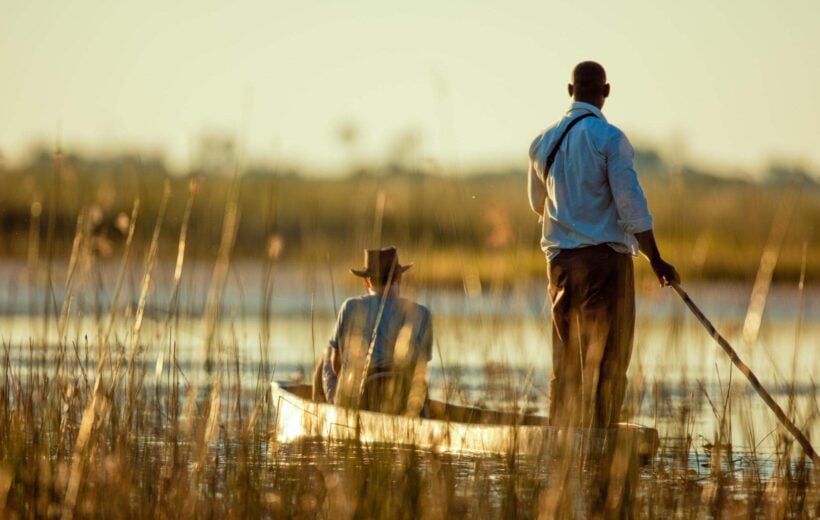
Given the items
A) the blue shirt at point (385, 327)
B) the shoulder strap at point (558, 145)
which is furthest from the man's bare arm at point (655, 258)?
the blue shirt at point (385, 327)

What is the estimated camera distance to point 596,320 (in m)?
7.26

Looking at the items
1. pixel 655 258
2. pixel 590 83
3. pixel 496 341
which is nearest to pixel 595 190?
pixel 655 258

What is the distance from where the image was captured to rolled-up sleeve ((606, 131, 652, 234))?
7102mm

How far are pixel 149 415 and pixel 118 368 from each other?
3.03ft

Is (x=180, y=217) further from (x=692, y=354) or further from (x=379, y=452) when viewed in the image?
(x=379, y=452)

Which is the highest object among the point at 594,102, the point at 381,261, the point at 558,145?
the point at 594,102

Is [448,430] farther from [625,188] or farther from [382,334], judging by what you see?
[382,334]

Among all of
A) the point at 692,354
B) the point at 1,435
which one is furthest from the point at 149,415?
the point at 692,354

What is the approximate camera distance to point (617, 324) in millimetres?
7281

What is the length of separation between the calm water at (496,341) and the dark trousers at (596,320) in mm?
125

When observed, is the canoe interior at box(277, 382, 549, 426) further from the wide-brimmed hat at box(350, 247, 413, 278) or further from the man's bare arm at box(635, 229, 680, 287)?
the man's bare arm at box(635, 229, 680, 287)

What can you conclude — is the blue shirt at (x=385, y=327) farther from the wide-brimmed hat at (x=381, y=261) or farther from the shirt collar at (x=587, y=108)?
the shirt collar at (x=587, y=108)

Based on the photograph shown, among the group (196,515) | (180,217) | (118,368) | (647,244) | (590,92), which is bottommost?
(196,515)

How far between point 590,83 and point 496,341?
1.53 meters
